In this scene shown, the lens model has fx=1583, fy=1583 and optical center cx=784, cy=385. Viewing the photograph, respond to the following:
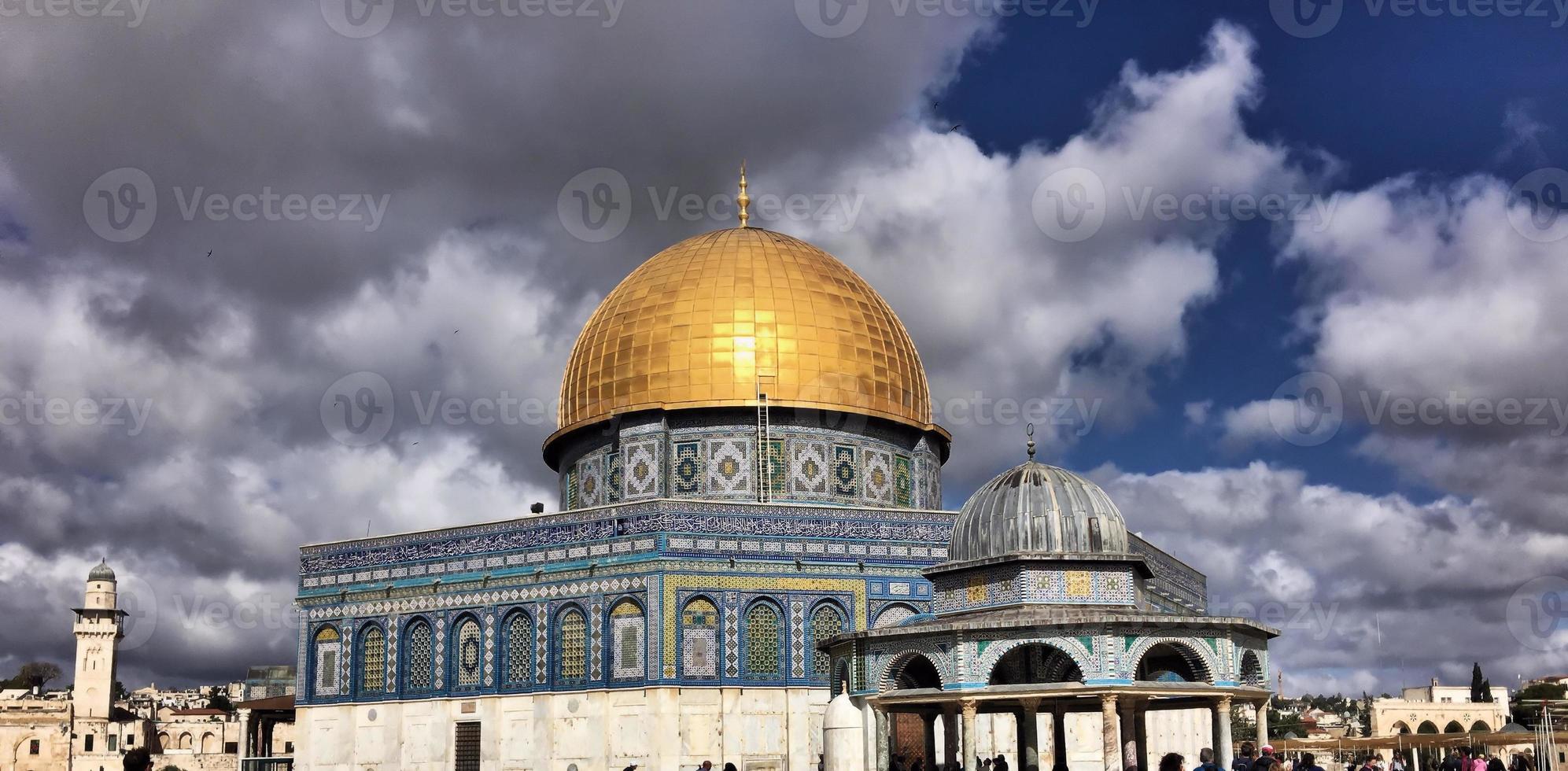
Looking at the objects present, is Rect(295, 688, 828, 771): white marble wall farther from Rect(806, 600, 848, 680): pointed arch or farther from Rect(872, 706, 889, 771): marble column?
Rect(872, 706, 889, 771): marble column

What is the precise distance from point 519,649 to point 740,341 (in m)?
8.35

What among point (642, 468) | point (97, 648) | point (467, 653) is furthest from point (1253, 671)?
point (97, 648)

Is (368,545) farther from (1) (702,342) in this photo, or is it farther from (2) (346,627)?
(1) (702,342)

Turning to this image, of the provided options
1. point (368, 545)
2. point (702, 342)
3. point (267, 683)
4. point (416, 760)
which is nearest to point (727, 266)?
point (702, 342)

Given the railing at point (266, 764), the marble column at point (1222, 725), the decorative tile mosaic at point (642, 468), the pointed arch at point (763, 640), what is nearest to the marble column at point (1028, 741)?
the marble column at point (1222, 725)

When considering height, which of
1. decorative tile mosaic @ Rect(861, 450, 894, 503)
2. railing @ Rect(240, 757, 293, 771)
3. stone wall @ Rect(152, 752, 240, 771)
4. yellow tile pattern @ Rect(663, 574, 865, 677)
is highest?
decorative tile mosaic @ Rect(861, 450, 894, 503)

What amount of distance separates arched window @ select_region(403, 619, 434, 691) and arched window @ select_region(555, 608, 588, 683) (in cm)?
339

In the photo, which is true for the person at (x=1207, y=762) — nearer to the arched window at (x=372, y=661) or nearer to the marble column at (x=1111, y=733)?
the marble column at (x=1111, y=733)

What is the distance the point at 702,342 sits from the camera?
34906mm

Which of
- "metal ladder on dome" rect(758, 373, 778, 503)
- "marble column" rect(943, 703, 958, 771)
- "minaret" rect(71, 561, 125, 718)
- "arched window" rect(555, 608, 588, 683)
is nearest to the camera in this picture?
"marble column" rect(943, 703, 958, 771)

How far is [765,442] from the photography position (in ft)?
111

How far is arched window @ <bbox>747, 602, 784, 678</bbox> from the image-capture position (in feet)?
98.0

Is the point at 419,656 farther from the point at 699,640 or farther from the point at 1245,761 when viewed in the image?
the point at 1245,761

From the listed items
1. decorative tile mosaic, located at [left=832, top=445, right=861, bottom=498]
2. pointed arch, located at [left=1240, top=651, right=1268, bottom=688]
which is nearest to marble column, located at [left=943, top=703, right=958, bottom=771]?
pointed arch, located at [left=1240, top=651, right=1268, bottom=688]
